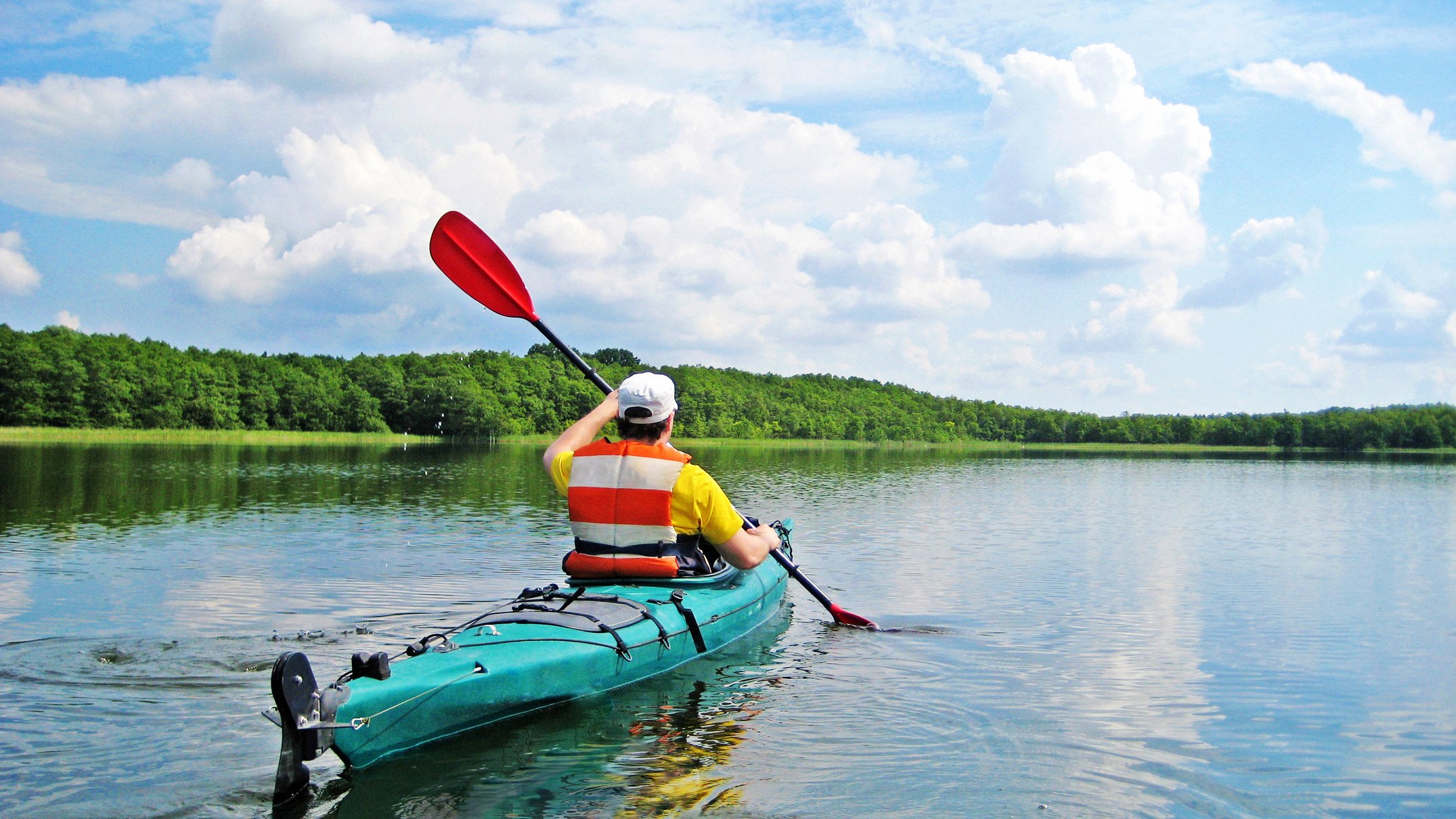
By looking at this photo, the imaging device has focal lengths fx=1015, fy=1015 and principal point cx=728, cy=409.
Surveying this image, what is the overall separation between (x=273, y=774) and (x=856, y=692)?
3.89 m

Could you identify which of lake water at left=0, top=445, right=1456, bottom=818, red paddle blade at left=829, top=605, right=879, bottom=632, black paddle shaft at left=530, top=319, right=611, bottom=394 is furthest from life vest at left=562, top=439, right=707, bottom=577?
red paddle blade at left=829, top=605, right=879, bottom=632

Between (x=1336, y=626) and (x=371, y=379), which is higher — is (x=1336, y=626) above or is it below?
below

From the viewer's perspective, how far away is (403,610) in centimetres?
974

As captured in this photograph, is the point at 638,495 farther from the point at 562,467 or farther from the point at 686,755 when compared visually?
the point at 686,755

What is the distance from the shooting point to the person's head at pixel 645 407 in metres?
6.36

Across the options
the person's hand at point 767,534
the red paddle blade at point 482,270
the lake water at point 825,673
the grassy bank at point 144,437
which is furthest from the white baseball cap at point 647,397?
the grassy bank at point 144,437

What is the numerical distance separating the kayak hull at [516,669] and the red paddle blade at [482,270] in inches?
138

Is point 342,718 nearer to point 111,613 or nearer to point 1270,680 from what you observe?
point 111,613

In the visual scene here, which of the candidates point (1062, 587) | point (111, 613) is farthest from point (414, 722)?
point (1062, 587)

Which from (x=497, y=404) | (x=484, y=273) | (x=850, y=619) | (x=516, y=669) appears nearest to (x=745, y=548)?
(x=516, y=669)

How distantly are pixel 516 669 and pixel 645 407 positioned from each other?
1752 millimetres

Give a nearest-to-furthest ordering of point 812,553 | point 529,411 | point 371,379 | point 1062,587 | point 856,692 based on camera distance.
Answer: point 856,692
point 1062,587
point 812,553
point 371,379
point 529,411

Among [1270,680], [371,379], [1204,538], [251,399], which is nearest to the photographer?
[1270,680]

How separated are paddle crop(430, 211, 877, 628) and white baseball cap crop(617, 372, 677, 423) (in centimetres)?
313
